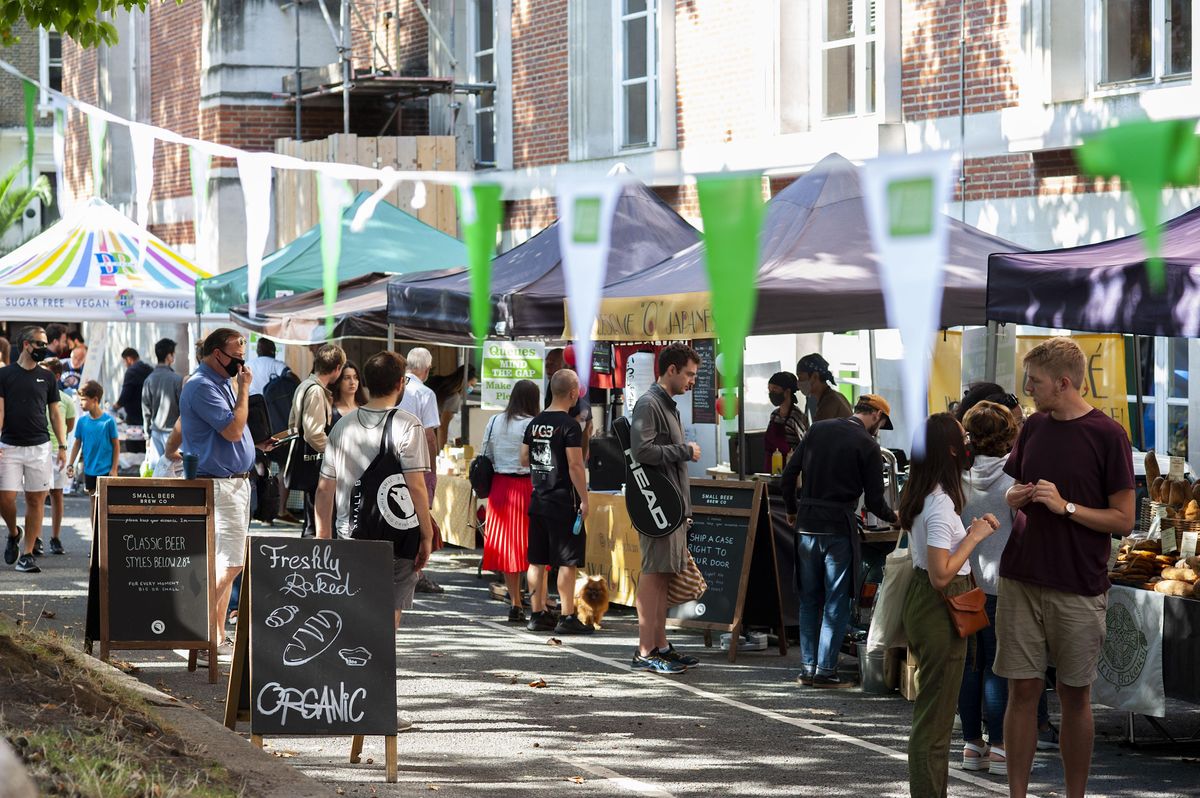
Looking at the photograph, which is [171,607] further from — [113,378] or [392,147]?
[113,378]

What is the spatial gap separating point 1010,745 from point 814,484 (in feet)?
10.2

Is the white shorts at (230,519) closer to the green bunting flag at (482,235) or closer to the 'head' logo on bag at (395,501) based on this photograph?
the 'head' logo on bag at (395,501)

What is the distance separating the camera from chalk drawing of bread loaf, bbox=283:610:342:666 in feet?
23.8

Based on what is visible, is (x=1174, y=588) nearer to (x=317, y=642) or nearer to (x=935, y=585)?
(x=935, y=585)

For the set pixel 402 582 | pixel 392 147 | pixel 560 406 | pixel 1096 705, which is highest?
pixel 392 147

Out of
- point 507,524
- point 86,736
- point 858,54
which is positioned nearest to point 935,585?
point 86,736

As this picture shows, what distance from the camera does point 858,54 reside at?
15.8 meters

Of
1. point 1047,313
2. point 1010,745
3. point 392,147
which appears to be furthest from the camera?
point 392,147

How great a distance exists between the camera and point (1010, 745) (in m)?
6.51

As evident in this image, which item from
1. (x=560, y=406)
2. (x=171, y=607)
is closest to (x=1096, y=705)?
(x=560, y=406)

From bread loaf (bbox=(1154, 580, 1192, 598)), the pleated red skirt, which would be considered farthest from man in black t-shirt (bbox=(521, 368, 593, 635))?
bread loaf (bbox=(1154, 580, 1192, 598))

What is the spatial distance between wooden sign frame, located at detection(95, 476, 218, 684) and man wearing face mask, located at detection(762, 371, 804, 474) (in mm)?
4600

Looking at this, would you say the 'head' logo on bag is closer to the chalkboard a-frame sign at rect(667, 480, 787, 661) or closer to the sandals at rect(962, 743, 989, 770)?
the sandals at rect(962, 743, 989, 770)

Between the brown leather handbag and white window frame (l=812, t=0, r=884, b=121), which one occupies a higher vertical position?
white window frame (l=812, t=0, r=884, b=121)
